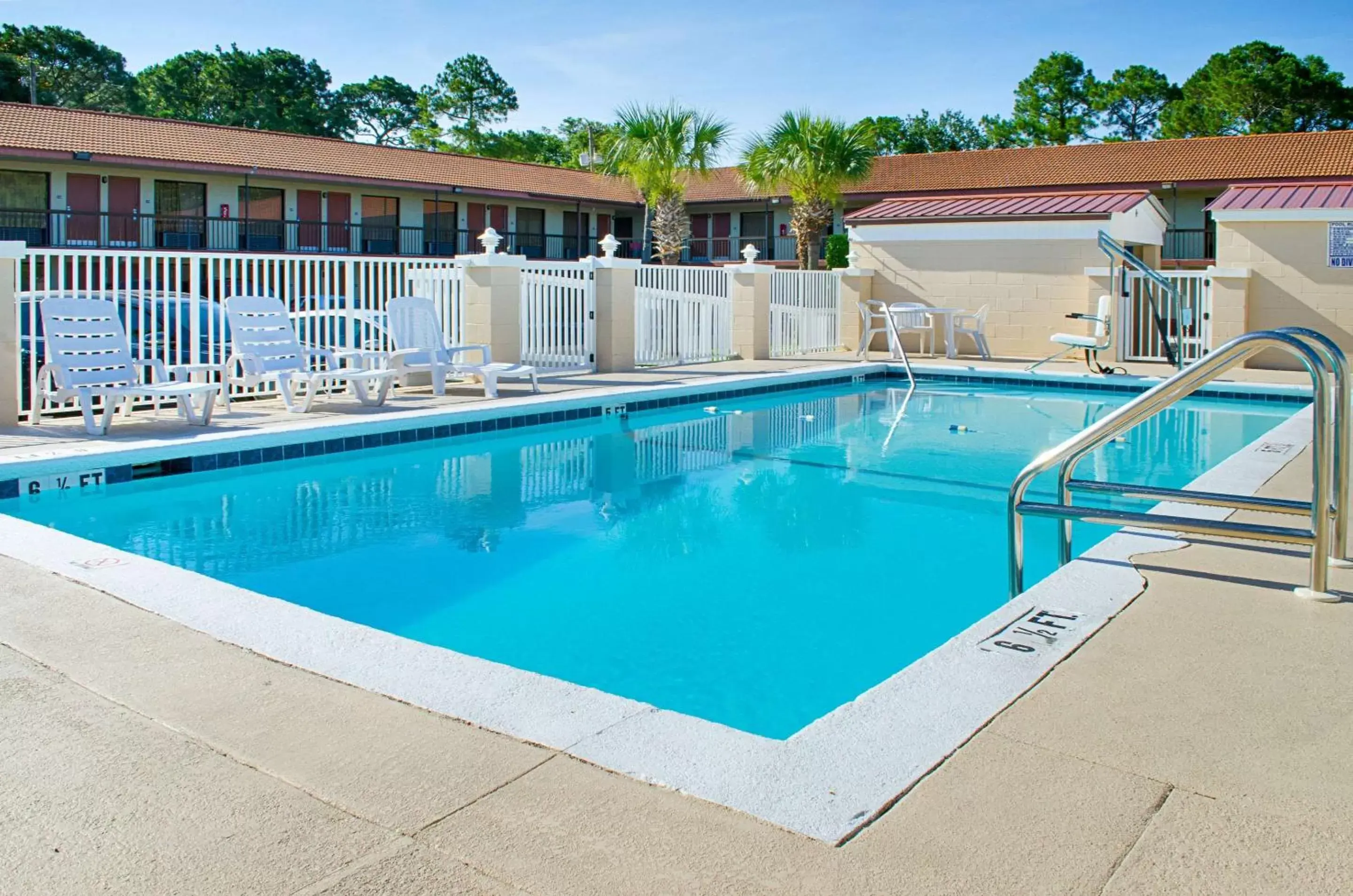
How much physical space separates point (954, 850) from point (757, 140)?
2773 centimetres

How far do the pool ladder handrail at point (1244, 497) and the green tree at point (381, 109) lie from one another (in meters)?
57.3

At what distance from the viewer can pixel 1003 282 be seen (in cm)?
1772

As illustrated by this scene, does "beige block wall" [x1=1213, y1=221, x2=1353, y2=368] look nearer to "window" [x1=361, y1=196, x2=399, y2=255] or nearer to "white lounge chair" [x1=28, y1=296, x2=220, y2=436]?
"white lounge chair" [x1=28, y1=296, x2=220, y2=436]

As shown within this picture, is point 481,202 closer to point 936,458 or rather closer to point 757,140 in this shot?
point 757,140

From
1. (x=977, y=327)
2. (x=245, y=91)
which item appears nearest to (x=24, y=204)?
(x=977, y=327)

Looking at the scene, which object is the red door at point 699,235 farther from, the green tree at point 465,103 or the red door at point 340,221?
the green tree at point 465,103

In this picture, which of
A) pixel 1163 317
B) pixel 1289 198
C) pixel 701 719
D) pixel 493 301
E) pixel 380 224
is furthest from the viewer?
pixel 380 224

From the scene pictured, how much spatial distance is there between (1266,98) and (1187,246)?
15376mm

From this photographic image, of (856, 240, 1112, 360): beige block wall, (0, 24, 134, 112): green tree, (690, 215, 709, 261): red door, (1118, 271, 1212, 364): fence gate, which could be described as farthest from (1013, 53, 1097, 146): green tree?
(0, 24, 134, 112): green tree

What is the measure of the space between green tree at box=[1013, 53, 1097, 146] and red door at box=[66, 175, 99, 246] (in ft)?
121

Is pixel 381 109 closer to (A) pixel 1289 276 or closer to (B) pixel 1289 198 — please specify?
(B) pixel 1289 198

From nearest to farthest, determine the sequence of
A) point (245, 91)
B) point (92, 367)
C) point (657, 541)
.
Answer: point (657, 541)
point (92, 367)
point (245, 91)

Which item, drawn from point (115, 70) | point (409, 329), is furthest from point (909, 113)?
point (409, 329)

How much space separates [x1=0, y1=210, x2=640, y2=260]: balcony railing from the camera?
88.2 ft
